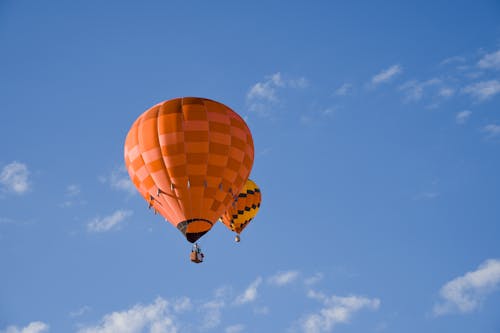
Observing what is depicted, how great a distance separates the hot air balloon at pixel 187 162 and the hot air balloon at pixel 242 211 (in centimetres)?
784

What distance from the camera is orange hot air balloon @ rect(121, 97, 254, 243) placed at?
3769cm

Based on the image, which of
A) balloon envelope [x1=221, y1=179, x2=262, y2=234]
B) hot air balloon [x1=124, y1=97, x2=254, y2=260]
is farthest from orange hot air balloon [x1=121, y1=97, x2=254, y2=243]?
balloon envelope [x1=221, y1=179, x2=262, y2=234]

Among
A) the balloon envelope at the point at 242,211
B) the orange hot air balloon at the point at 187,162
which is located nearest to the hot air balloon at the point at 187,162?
the orange hot air balloon at the point at 187,162

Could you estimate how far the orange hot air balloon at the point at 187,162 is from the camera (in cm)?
3769

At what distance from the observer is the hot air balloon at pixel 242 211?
47.0 metres

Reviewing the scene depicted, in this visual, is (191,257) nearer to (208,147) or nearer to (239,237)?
(208,147)

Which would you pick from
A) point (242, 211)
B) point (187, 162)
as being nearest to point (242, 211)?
point (242, 211)

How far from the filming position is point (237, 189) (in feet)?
129

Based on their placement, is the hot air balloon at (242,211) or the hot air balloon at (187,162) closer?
the hot air balloon at (187,162)

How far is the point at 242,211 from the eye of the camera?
155 feet

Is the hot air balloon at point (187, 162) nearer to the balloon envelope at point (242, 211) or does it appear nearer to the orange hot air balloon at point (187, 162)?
the orange hot air balloon at point (187, 162)

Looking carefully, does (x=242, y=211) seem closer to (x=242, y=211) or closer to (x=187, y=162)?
(x=242, y=211)

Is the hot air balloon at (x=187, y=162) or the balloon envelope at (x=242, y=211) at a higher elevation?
the balloon envelope at (x=242, y=211)

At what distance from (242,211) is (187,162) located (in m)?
10.1
